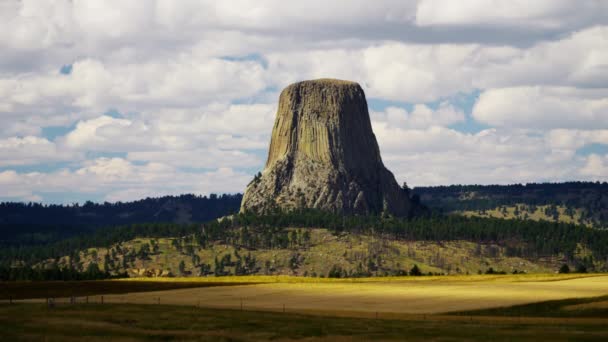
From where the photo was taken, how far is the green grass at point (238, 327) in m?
76.1

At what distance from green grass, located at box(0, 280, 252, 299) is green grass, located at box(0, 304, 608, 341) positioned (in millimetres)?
30268

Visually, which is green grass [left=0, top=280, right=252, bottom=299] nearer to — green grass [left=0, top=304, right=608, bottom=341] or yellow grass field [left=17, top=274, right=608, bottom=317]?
yellow grass field [left=17, top=274, right=608, bottom=317]

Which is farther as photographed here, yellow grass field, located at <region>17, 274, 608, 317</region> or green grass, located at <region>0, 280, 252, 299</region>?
green grass, located at <region>0, 280, 252, 299</region>

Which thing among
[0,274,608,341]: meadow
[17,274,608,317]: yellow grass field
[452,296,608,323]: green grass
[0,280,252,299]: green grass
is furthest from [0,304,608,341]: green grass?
[0,280,252,299]: green grass

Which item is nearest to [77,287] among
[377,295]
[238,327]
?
[377,295]

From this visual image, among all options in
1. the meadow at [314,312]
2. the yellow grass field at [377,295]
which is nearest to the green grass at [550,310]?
the meadow at [314,312]

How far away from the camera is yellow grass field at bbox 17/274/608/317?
358ft

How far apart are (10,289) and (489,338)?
86541 mm

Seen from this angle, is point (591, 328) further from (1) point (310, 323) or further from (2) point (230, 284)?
(2) point (230, 284)

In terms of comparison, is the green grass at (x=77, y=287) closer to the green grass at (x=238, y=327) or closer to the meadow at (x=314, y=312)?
the meadow at (x=314, y=312)

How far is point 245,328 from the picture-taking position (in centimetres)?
8344

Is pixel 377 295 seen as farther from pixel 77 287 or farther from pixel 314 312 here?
pixel 77 287

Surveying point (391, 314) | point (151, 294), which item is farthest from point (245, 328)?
point (151, 294)

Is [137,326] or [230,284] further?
[230,284]
